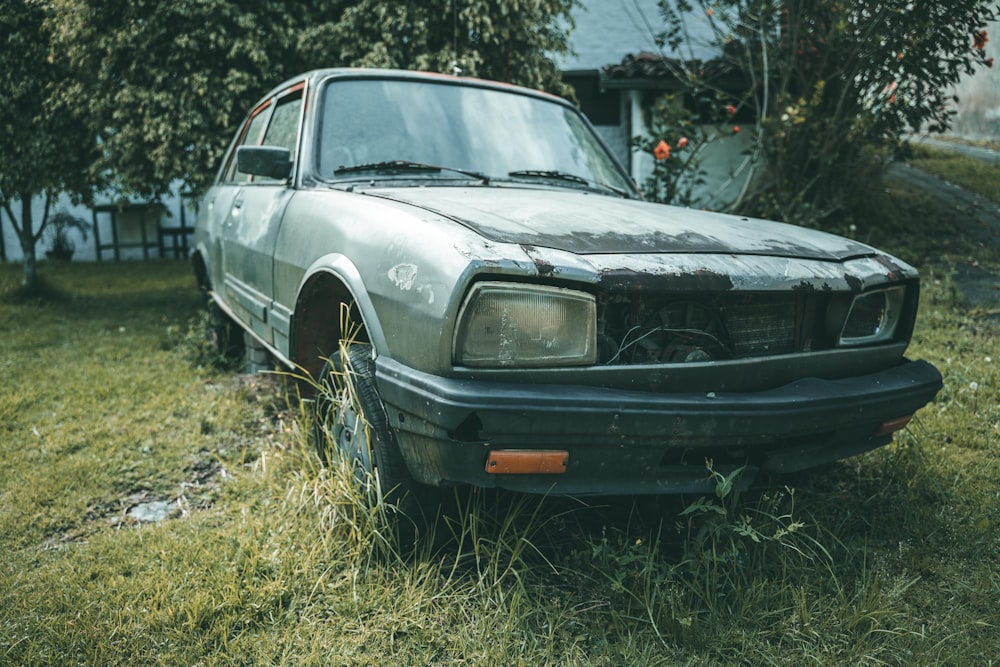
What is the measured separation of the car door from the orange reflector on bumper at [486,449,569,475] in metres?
1.60

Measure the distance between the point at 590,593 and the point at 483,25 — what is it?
21.2ft

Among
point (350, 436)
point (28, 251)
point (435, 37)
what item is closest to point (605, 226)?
point (350, 436)

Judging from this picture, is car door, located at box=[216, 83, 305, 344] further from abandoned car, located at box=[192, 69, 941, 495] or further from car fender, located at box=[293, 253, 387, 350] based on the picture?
car fender, located at box=[293, 253, 387, 350]

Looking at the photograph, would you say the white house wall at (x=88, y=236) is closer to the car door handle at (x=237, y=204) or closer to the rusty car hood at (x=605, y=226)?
the car door handle at (x=237, y=204)

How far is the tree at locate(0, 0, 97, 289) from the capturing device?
7641 millimetres

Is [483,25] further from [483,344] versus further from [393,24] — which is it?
[483,344]

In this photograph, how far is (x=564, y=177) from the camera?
3.25m

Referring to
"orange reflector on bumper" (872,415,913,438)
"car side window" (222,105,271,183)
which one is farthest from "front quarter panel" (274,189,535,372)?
"car side window" (222,105,271,183)

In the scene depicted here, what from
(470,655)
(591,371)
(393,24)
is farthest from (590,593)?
(393,24)

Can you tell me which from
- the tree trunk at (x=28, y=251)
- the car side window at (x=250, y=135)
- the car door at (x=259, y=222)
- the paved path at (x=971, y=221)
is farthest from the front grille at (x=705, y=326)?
the tree trunk at (x=28, y=251)

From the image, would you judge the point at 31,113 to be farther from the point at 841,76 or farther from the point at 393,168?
the point at 841,76

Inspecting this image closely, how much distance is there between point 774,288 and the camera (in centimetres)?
214

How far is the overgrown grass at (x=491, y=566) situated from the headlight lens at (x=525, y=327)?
1.80 feet

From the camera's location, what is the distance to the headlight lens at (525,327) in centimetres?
184
